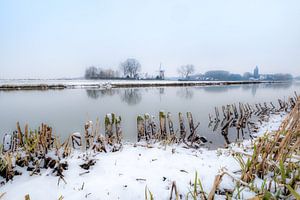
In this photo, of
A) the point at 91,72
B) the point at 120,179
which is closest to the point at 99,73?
the point at 91,72

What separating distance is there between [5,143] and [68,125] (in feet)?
18.9

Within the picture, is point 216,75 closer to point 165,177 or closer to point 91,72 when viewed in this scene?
point 91,72

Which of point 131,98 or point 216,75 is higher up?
point 216,75

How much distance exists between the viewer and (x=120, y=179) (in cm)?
322

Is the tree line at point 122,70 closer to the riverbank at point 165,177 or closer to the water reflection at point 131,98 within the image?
the water reflection at point 131,98

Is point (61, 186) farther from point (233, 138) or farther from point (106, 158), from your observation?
point (233, 138)

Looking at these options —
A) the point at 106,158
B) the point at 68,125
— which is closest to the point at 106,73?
the point at 68,125

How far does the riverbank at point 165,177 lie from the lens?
2402mm

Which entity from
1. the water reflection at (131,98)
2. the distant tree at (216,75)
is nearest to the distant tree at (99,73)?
the distant tree at (216,75)

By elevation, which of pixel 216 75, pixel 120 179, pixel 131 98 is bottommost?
pixel 131 98

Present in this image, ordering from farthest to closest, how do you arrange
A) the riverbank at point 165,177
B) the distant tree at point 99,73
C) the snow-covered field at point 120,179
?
the distant tree at point 99,73 → the snow-covered field at point 120,179 → the riverbank at point 165,177

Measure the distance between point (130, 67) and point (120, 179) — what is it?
100663mm

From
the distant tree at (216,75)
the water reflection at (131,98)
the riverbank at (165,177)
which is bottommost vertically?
the water reflection at (131,98)

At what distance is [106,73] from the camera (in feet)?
327
